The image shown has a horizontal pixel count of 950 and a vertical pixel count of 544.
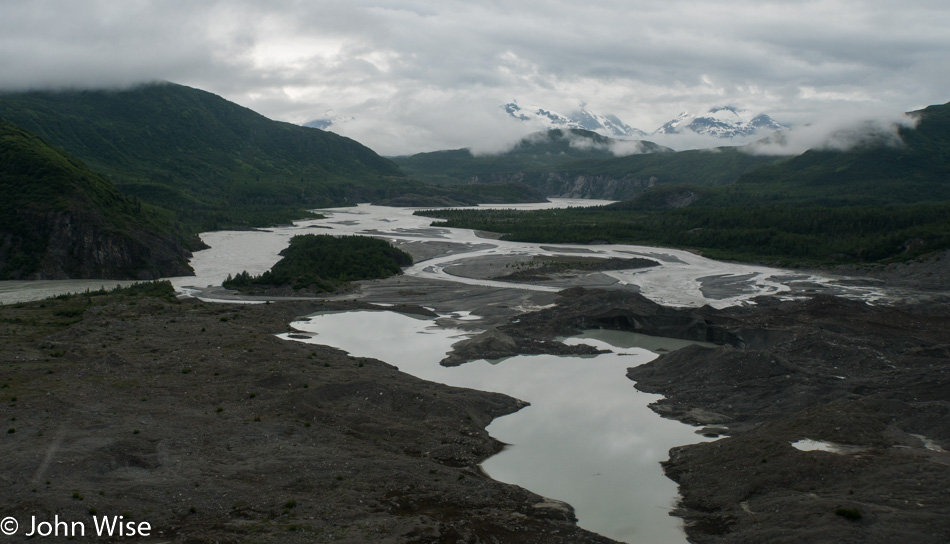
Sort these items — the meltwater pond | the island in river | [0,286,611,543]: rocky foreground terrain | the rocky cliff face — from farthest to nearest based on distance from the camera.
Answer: the rocky cliff face, the meltwater pond, the island in river, [0,286,611,543]: rocky foreground terrain

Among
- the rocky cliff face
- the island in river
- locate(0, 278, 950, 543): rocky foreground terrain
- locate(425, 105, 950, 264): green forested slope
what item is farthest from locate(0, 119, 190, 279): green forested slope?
locate(425, 105, 950, 264): green forested slope

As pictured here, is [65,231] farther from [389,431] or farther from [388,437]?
[388,437]

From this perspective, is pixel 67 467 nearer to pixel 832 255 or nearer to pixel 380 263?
pixel 380 263

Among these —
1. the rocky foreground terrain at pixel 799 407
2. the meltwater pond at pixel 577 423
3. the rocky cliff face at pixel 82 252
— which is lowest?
the meltwater pond at pixel 577 423

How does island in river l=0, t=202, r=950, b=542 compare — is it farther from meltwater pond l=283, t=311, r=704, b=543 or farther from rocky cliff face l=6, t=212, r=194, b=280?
rocky cliff face l=6, t=212, r=194, b=280

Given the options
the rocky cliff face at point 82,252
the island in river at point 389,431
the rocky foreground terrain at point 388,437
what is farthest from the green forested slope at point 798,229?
the rocky cliff face at point 82,252

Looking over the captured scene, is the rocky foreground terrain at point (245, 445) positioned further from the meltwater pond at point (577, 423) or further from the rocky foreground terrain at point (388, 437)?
the meltwater pond at point (577, 423)
